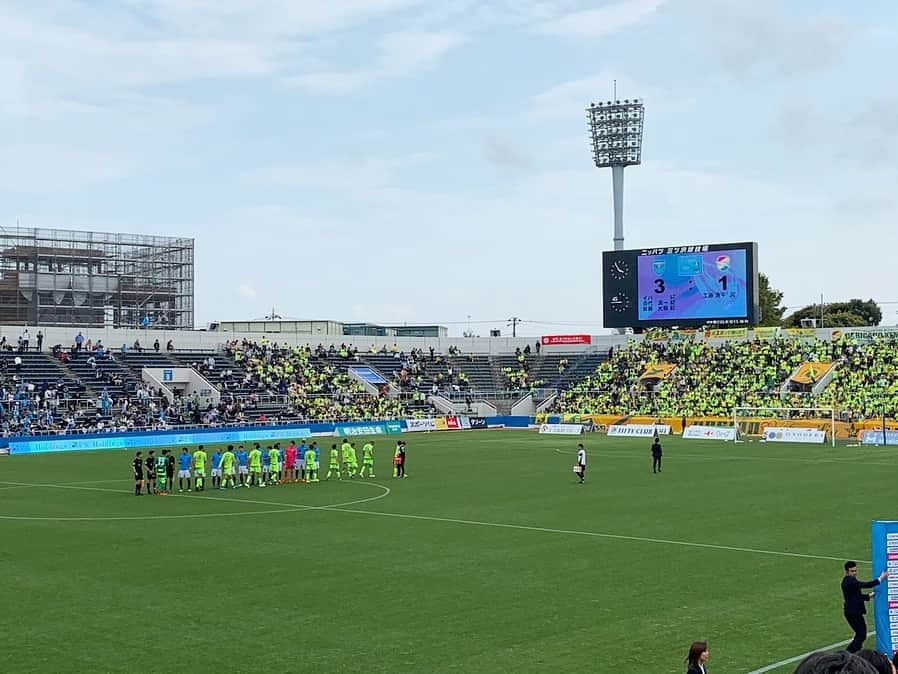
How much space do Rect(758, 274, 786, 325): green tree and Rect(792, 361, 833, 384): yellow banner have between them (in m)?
47.2

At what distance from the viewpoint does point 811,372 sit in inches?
2997

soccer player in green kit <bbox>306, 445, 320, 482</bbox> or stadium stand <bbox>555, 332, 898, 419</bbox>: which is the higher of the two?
stadium stand <bbox>555, 332, 898, 419</bbox>

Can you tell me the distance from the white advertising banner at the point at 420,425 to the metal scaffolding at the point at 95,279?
2617 cm

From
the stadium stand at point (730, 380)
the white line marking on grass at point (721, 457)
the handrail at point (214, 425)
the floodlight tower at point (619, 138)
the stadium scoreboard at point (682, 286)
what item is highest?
the floodlight tower at point (619, 138)

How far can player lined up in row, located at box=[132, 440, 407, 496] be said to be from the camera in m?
35.9

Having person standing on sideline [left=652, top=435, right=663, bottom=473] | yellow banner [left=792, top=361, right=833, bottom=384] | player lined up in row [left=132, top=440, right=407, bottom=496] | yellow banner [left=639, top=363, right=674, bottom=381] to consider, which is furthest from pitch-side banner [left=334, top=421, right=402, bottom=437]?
person standing on sideline [left=652, top=435, right=663, bottom=473]

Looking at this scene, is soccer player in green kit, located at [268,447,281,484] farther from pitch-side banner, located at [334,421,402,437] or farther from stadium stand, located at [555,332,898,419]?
stadium stand, located at [555,332,898,419]

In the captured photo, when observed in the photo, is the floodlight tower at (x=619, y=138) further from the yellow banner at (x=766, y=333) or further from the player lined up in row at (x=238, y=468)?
the player lined up in row at (x=238, y=468)

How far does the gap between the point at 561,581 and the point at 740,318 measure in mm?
60708

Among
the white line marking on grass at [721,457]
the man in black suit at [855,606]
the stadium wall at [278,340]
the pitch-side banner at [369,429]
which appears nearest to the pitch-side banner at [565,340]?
the stadium wall at [278,340]

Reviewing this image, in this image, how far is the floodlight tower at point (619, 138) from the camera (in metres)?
95.7

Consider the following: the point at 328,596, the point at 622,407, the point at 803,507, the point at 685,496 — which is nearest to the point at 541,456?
the point at 685,496

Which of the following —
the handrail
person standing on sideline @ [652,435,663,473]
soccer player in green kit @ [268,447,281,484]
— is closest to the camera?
soccer player in green kit @ [268,447,281,484]

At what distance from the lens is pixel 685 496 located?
33938 millimetres
